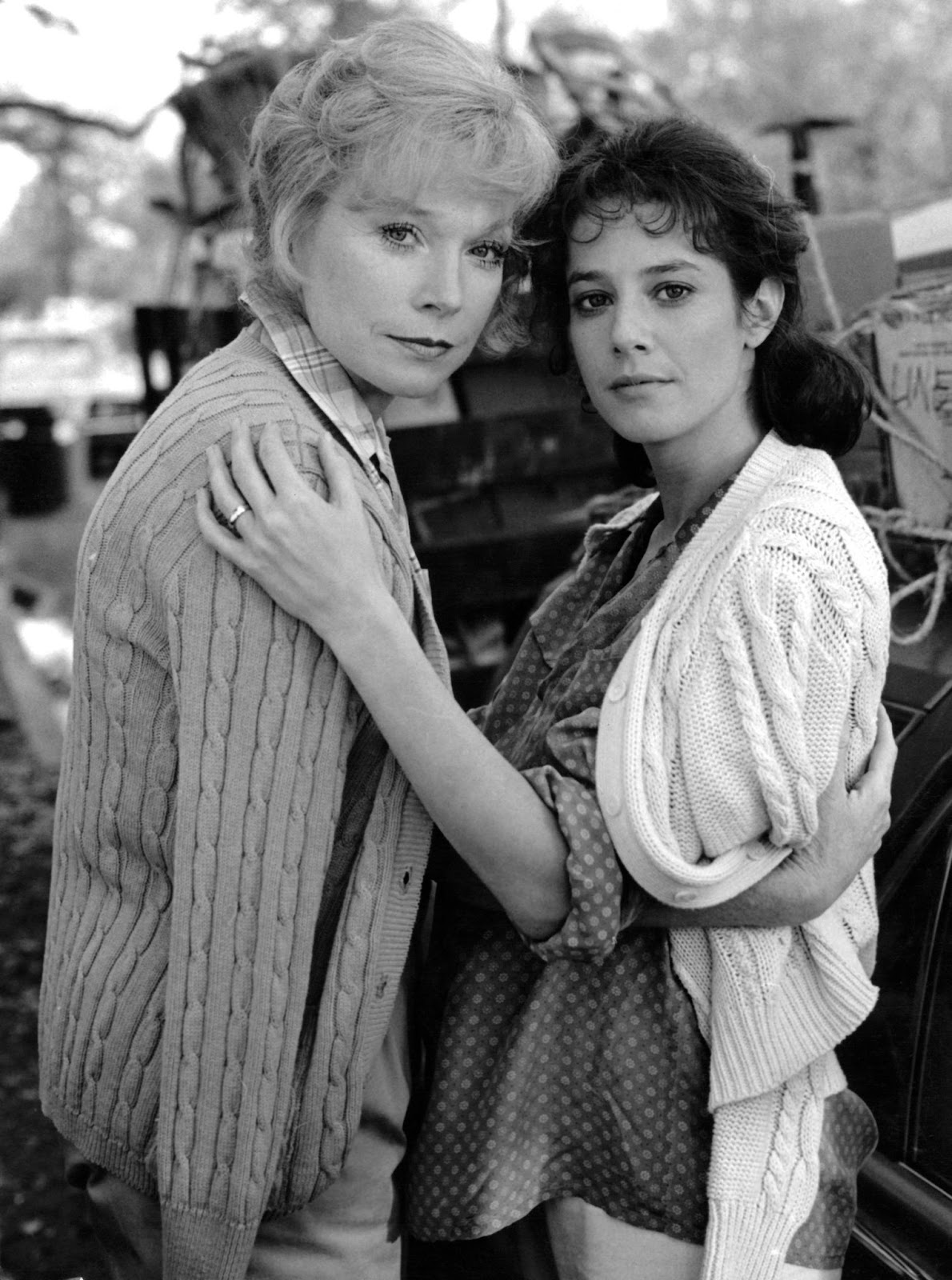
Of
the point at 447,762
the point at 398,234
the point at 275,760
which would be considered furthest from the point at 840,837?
the point at 398,234

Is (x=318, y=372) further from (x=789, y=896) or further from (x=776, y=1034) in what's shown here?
(x=776, y=1034)

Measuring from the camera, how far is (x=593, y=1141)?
1.49 m

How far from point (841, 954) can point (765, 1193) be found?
0.91 feet

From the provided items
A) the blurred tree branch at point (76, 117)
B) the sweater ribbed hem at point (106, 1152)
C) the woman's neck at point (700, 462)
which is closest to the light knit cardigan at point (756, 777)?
Result: the woman's neck at point (700, 462)

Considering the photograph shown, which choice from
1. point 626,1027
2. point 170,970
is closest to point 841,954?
point 626,1027

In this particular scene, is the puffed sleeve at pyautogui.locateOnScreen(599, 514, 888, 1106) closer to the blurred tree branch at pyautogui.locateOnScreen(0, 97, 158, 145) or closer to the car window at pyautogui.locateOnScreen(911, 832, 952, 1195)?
the car window at pyautogui.locateOnScreen(911, 832, 952, 1195)

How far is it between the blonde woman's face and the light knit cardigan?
39 centimetres

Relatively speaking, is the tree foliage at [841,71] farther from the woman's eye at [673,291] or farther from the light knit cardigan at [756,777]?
the light knit cardigan at [756,777]

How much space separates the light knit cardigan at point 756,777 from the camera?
1297 mm

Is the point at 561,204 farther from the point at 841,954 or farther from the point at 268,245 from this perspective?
the point at 841,954

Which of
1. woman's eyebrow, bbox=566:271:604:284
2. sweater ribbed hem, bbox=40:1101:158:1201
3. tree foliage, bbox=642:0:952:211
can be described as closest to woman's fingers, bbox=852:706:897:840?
woman's eyebrow, bbox=566:271:604:284

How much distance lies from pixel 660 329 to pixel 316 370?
423mm

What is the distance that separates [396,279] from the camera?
56.6 inches

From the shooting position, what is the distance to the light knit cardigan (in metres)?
1.30
